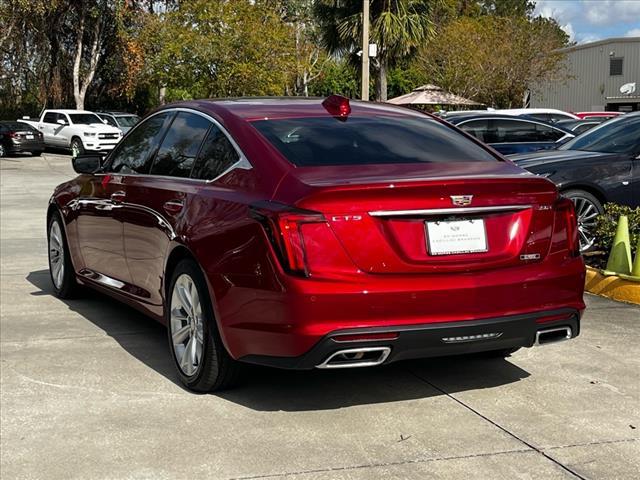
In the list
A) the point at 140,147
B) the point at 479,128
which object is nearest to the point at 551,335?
the point at 140,147

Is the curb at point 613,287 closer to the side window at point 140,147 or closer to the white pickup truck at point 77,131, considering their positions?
the side window at point 140,147

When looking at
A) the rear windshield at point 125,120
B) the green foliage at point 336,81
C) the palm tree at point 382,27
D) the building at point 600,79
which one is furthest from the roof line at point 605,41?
the rear windshield at point 125,120

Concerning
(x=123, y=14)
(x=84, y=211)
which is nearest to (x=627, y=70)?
(x=123, y=14)

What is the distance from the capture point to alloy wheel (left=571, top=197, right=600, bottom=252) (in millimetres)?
9016

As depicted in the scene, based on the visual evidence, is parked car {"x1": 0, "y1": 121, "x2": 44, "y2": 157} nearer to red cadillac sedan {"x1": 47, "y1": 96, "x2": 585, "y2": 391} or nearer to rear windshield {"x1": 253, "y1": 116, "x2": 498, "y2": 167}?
red cadillac sedan {"x1": 47, "y1": 96, "x2": 585, "y2": 391}

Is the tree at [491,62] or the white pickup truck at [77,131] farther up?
the tree at [491,62]

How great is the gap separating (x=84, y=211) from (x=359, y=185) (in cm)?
324

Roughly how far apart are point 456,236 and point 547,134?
1257cm

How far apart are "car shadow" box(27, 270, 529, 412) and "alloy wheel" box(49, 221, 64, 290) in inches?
64.6

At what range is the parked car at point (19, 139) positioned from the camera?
109 ft

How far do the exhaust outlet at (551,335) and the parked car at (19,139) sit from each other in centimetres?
3120

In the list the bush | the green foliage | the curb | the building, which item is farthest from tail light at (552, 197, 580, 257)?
the building

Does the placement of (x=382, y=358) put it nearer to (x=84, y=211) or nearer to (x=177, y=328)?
(x=177, y=328)

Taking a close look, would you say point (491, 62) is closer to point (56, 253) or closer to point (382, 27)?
point (382, 27)
